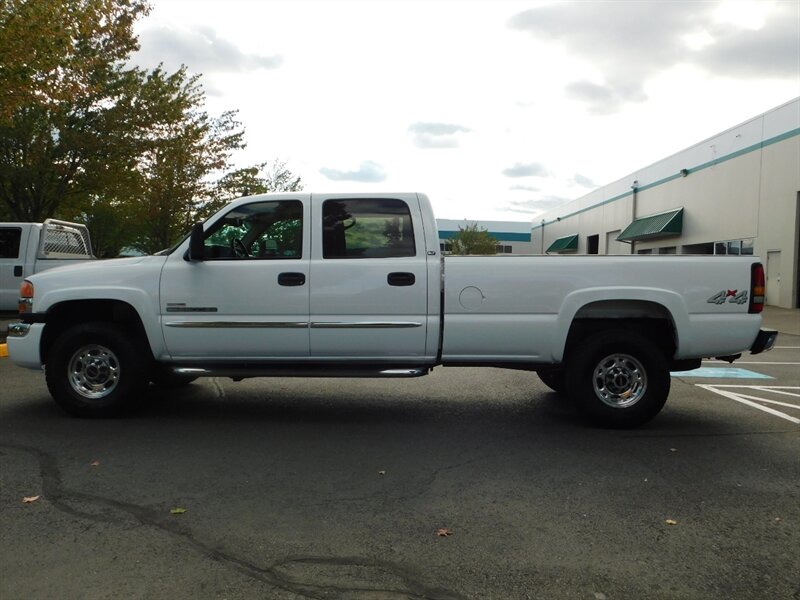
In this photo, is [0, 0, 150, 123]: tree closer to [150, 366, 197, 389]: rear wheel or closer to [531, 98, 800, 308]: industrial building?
[150, 366, 197, 389]: rear wheel

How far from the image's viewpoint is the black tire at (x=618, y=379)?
5.95m

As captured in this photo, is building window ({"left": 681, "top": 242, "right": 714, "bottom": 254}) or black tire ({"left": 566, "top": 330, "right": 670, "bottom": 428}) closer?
black tire ({"left": 566, "top": 330, "right": 670, "bottom": 428})

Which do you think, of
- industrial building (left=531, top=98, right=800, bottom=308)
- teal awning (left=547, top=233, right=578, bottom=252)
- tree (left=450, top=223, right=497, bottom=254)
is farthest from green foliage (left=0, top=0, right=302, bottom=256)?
tree (left=450, top=223, right=497, bottom=254)

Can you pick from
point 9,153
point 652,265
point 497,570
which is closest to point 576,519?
point 497,570

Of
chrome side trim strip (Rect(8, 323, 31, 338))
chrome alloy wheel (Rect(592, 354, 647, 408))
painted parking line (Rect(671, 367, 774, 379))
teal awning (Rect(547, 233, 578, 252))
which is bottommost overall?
painted parking line (Rect(671, 367, 774, 379))

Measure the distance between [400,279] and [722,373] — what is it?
6.01 m

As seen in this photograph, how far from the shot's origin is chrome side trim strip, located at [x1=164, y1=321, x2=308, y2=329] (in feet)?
19.9

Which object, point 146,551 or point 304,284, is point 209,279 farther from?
point 146,551

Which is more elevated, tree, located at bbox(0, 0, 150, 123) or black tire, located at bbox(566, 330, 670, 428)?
tree, located at bbox(0, 0, 150, 123)

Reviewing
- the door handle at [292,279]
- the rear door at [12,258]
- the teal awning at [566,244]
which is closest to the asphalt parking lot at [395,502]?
the door handle at [292,279]

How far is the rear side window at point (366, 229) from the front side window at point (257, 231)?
0.95 ft

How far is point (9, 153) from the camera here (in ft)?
59.8

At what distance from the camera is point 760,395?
7.88m

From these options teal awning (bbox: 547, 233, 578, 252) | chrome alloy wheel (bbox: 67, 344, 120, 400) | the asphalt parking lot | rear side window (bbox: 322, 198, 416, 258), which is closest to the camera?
the asphalt parking lot
